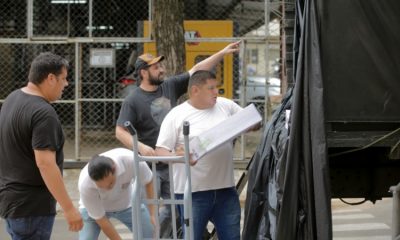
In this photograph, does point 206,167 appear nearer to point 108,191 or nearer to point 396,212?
point 108,191

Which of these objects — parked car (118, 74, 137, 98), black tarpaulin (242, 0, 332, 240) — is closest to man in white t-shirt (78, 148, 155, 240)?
black tarpaulin (242, 0, 332, 240)

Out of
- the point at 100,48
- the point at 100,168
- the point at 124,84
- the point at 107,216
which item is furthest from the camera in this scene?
the point at 124,84

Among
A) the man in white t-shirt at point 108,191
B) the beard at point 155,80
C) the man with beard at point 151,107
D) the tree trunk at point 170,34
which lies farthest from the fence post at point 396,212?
the tree trunk at point 170,34

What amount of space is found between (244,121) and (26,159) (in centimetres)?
150

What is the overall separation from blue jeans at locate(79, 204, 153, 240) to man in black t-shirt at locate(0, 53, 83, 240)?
2.72 ft

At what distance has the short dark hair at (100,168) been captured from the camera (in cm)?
512

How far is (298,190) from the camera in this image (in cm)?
406

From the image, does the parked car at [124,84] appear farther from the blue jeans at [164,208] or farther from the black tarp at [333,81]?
the black tarp at [333,81]

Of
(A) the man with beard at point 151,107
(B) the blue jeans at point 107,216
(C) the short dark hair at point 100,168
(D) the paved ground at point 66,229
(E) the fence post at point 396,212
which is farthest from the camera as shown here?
(D) the paved ground at point 66,229

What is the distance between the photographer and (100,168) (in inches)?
202

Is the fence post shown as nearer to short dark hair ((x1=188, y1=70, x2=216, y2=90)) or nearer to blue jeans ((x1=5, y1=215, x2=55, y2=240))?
short dark hair ((x1=188, y1=70, x2=216, y2=90))

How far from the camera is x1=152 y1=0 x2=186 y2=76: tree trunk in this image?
9.11m

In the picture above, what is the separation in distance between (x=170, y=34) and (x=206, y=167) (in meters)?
4.22

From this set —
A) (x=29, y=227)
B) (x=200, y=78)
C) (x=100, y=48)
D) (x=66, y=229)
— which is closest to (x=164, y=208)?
(x=200, y=78)
